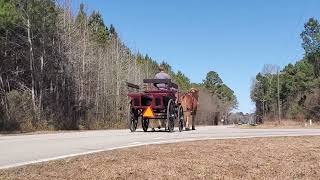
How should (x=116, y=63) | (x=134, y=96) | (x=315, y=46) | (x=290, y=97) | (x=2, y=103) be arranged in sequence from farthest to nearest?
1. (x=290, y=97)
2. (x=315, y=46)
3. (x=116, y=63)
4. (x=2, y=103)
5. (x=134, y=96)

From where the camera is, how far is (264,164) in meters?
10.4

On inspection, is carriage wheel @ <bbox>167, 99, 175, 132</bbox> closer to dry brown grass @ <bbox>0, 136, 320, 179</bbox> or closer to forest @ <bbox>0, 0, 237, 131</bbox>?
dry brown grass @ <bbox>0, 136, 320, 179</bbox>

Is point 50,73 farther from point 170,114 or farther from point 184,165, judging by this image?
point 184,165

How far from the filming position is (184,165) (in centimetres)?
989

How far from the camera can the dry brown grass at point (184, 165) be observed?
8.91 metres

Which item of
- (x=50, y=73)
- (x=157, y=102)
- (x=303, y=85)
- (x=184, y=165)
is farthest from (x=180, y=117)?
(x=303, y=85)

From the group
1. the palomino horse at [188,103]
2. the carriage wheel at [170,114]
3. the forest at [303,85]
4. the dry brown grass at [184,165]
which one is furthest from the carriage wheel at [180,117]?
the forest at [303,85]

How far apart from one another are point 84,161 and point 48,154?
69.9 inches

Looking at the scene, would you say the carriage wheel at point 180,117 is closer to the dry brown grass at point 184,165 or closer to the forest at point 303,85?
the dry brown grass at point 184,165

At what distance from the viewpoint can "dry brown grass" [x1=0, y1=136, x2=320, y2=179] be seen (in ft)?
29.2

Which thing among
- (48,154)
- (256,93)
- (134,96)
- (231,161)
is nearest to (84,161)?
(48,154)

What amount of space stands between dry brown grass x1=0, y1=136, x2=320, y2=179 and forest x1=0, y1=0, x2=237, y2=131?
19.2 metres

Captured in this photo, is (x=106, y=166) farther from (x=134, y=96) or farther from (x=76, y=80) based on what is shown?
(x=76, y=80)

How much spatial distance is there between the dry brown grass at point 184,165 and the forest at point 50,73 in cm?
1920
